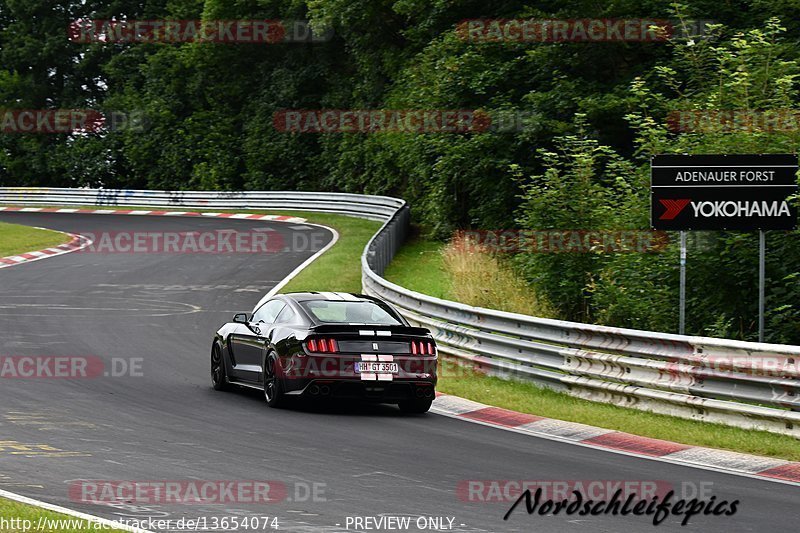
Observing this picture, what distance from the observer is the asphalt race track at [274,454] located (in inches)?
355

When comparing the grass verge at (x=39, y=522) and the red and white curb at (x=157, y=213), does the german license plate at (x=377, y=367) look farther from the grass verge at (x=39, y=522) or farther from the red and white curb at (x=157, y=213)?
the red and white curb at (x=157, y=213)

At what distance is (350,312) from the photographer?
1534cm

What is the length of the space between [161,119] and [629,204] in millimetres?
43469

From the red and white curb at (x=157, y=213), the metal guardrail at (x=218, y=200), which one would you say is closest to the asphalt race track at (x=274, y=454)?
the metal guardrail at (x=218, y=200)

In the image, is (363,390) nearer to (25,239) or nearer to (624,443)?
(624,443)

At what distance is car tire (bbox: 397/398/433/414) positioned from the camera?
14.6m

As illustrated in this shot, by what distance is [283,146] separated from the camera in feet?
185

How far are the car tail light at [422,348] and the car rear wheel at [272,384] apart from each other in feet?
5.08

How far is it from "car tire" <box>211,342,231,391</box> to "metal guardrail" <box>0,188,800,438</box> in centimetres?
340

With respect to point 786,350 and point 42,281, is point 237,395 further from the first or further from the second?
point 42,281

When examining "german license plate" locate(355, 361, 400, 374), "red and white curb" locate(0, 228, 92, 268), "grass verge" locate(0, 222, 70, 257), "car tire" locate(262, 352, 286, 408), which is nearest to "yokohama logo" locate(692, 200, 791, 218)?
"german license plate" locate(355, 361, 400, 374)

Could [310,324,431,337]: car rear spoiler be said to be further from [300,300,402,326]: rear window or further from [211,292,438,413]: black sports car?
[300,300,402,326]: rear window

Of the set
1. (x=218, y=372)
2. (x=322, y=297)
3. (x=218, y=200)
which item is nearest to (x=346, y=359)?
(x=322, y=297)

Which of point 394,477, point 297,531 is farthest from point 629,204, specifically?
point 297,531
